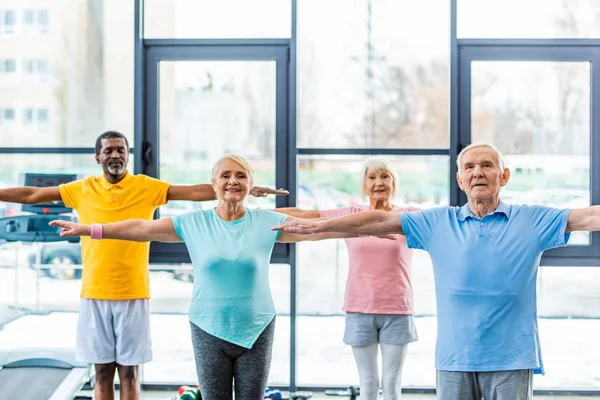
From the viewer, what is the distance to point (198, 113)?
4.46 metres

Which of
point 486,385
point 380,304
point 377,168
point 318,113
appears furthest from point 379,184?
point 486,385

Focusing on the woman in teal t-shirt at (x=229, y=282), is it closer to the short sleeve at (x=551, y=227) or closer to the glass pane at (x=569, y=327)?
the short sleeve at (x=551, y=227)

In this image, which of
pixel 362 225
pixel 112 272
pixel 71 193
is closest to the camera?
pixel 362 225

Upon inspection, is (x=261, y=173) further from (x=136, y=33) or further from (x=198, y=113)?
(x=136, y=33)

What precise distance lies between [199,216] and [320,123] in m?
1.63

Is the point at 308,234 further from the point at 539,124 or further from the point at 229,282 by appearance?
the point at 539,124

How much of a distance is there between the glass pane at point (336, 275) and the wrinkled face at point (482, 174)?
1854 mm

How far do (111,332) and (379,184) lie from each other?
1469 millimetres

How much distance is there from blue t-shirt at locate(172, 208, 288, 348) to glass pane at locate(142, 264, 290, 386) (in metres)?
1.54

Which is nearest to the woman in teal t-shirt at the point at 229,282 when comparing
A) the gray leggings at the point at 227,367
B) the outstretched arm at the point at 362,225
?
the gray leggings at the point at 227,367

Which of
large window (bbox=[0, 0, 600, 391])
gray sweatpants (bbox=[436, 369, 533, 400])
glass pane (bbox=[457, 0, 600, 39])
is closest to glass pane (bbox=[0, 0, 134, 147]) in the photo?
large window (bbox=[0, 0, 600, 391])

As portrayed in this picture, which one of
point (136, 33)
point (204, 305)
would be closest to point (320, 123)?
point (136, 33)

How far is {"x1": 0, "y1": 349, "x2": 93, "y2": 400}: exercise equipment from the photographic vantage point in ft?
12.5

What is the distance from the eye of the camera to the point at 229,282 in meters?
2.82
